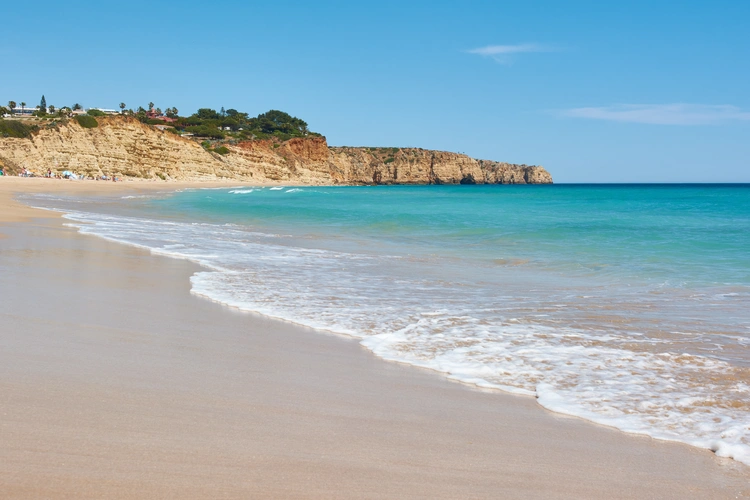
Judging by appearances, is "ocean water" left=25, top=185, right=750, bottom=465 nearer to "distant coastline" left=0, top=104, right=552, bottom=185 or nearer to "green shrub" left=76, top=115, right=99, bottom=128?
"distant coastline" left=0, top=104, right=552, bottom=185

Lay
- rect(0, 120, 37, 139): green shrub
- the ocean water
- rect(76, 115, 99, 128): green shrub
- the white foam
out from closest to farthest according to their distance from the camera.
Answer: the white foam < the ocean water < rect(0, 120, 37, 139): green shrub < rect(76, 115, 99, 128): green shrub

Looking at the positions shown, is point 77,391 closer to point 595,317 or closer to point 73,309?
point 73,309

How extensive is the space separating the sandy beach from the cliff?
54964 mm

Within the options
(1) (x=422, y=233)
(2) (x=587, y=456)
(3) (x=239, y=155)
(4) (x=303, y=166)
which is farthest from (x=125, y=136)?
(2) (x=587, y=456)

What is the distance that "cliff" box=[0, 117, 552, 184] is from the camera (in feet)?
179

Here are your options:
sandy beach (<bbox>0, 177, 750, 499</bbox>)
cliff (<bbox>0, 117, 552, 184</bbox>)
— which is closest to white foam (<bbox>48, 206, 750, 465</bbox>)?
sandy beach (<bbox>0, 177, 750, 499</bbox>)

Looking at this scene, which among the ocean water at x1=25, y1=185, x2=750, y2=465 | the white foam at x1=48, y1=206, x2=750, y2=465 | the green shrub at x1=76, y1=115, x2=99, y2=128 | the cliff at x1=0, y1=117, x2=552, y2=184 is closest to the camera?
the white foam at x1=48, y1=206, x2=750, y2=465

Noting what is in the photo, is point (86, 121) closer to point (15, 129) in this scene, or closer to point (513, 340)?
point (15, 129)

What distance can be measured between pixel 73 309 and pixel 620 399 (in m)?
4.43

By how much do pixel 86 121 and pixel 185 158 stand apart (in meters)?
10.9

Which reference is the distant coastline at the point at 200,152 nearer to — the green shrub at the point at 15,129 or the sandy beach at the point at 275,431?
the green shrub at the point at 15,129

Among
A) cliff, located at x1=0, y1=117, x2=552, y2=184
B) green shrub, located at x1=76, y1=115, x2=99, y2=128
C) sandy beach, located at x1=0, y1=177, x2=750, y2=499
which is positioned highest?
green shrub, located at x1=76, y1=115, x2=99, y2=128

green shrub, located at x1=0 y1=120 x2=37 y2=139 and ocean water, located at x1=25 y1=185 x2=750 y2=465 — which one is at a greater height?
green shrub, located at x1=0 y1=120 x2=37 y2=139

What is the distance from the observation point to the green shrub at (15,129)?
5288 centimetres
